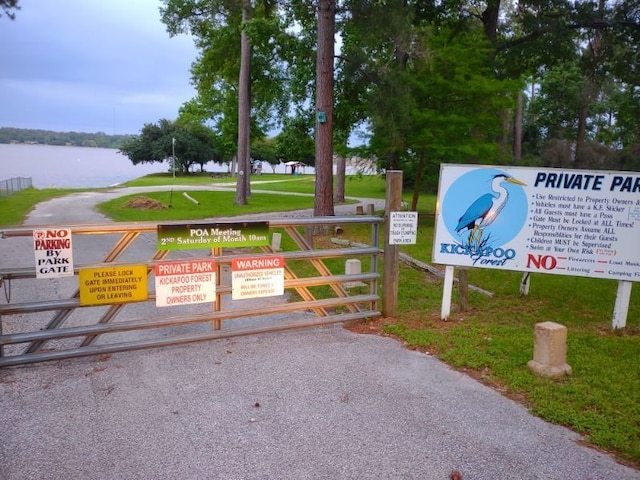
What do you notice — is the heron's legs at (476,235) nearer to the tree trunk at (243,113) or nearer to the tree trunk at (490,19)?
the tree trunk at (490,19)

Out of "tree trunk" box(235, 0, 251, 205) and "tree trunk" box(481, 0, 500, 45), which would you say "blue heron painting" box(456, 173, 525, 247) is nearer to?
"tree trunk" box(481, 0, 500, 45)

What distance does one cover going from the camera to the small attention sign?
5.15 meters

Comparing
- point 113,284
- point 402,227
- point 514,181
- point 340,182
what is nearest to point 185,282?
point 113,284

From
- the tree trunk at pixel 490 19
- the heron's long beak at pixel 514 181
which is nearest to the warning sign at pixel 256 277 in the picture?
the heron's long beak at pixel 514 181

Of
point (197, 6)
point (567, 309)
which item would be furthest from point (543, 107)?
point (567, 309)

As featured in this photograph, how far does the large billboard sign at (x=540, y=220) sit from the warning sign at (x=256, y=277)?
213cm

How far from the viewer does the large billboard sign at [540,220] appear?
6.11m

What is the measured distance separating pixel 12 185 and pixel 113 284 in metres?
32.9

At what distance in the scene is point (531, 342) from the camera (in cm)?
583

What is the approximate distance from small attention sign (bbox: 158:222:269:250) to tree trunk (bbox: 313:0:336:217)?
892 cm

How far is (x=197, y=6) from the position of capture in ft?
80.2

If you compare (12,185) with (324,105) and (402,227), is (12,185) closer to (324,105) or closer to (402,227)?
(324,105)

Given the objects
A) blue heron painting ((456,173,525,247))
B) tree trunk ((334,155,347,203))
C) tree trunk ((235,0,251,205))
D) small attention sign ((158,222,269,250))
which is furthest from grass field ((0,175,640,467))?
tree trunk ((334,155,347,203))

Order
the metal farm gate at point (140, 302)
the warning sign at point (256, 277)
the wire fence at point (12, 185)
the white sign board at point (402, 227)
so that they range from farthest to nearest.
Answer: the wire fence at point (12, 185)
the white sign board at point (402, 227)
the warning sign at point (256, 277)
the metal farm gate at point (140, 302)
